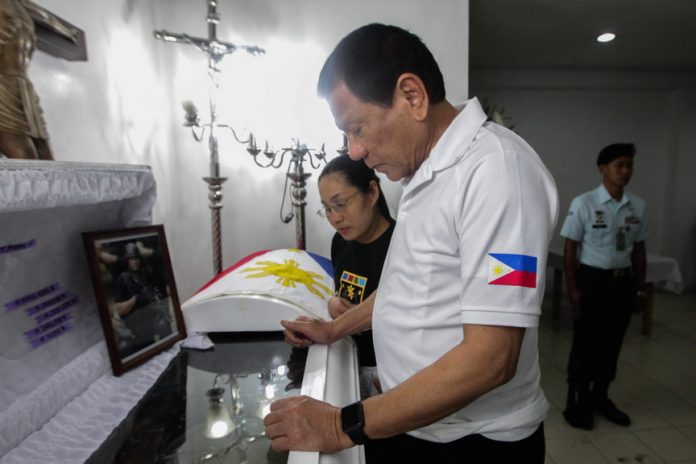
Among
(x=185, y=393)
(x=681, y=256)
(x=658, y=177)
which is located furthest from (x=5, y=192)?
(x=681, y=256)

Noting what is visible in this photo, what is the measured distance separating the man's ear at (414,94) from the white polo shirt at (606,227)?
2.18 meters

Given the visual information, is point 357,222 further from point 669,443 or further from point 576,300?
point 669,443

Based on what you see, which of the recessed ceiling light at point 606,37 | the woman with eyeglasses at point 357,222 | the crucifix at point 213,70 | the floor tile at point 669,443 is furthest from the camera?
the recessed ceiling light at point 606,37

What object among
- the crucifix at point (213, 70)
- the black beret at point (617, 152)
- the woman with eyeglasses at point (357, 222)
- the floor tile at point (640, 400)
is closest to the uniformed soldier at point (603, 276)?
the black beret at point (617, 152)

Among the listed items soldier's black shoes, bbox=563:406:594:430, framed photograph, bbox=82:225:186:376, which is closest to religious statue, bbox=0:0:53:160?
framed photograph, bbox=82:225:186:376

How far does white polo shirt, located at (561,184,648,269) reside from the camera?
7.77 feet

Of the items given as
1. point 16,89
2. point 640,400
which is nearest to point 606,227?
point 640,400

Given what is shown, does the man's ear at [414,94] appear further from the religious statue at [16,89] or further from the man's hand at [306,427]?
the religious statue at [16,89]

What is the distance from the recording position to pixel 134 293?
0.98 meters

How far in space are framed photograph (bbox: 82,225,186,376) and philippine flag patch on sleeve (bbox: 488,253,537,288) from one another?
0.80 meters

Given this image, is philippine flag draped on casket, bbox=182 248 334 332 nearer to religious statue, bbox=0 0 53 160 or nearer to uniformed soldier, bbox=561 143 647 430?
religious statue, bbox=0 0 53 160

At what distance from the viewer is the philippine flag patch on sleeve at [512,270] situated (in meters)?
0.55

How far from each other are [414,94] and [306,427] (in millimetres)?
554

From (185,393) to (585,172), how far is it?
552cm
